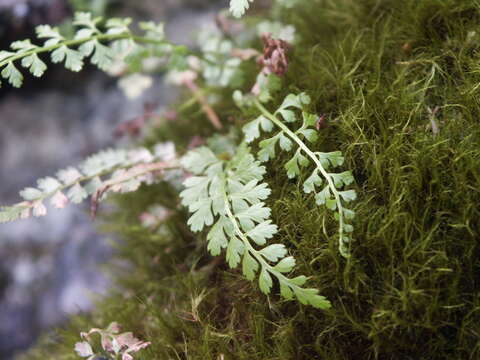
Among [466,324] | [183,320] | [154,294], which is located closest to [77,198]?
[154,294]

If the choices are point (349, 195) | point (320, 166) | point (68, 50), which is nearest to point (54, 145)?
point (68, 50)

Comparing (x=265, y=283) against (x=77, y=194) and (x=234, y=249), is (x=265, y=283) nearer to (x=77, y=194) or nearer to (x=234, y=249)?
(x=234, y=249)

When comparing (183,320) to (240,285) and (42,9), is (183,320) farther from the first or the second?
(42,9)

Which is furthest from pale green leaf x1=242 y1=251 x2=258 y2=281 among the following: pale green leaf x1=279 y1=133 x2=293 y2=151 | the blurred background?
the blurred background

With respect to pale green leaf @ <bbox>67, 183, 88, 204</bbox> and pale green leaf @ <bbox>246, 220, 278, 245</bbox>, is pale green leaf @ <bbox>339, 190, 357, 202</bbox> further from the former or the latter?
pale green leaf @ <bbox>67, 183, 88, 204</bbox>

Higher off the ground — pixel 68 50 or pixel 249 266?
pixel 68 50
